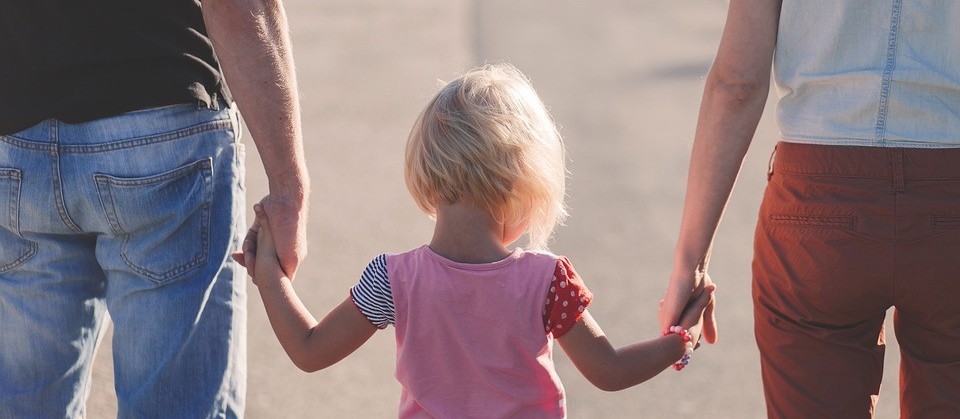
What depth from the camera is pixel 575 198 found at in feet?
23.4

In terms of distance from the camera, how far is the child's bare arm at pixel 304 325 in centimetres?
249

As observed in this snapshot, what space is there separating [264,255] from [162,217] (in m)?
0.22

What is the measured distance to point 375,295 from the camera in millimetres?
2451

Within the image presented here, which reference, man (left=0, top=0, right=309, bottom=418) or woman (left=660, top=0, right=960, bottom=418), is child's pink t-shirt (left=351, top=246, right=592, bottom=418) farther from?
woman (left=660, top=0, right=960, bottom=418)

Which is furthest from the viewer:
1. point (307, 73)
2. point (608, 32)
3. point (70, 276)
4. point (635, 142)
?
point (608, 32)

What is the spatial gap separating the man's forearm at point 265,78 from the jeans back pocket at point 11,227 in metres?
0.48

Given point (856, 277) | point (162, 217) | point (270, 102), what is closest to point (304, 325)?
point (162, 217)

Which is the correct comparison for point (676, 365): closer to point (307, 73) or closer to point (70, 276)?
point (70, 276)

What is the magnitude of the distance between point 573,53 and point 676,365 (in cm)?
879

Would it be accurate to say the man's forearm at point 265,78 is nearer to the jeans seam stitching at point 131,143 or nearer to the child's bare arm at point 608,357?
the jeans seam stitching at point 131,143

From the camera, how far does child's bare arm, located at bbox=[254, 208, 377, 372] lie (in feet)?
8.18

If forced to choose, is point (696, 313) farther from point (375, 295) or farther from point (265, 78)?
point (265, 78)

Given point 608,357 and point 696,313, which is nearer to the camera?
point 608,357

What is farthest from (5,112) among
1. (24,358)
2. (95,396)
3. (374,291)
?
(95,396)
